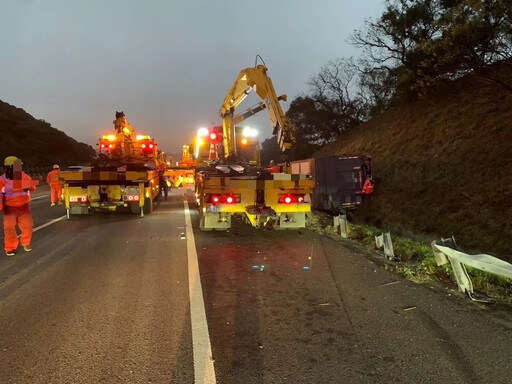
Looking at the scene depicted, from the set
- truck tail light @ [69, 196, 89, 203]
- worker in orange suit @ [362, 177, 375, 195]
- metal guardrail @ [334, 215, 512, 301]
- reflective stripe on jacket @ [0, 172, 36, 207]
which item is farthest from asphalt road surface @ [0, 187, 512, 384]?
worker in orange suit @ [362, 177, 375, 195]

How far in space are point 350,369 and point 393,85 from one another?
37532mm

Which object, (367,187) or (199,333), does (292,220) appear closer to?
(199,333)

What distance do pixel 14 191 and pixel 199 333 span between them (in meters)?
6.09

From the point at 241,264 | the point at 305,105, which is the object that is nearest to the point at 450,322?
the point at 241,264

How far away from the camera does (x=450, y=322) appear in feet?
14.9

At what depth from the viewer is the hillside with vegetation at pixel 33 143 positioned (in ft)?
199

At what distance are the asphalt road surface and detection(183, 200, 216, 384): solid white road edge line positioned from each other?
0.01 m

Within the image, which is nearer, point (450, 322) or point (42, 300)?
point (450, 322)

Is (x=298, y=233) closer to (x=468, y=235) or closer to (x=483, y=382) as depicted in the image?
(x=468, y=235)

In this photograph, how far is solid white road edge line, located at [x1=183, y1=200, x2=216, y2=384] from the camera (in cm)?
349

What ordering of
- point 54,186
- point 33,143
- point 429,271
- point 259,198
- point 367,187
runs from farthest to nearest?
point 33,143 < point 367,187 < point 54,186 < point 259,198 < point 429,271

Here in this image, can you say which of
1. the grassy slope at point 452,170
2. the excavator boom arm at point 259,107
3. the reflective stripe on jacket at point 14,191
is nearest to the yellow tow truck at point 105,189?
the excavator boom arm at point 259,107

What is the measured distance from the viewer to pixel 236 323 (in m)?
4.59

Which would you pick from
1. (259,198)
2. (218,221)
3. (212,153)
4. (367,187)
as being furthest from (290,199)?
(367,187)
